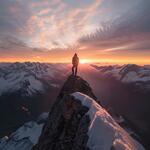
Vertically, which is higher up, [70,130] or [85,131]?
[85,131]

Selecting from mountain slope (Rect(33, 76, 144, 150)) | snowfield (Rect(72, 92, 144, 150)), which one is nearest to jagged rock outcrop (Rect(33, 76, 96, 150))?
mountain slope (Rect(33, 76, 144, 150))

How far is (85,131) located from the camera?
2414 cm

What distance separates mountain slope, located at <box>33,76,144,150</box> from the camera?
72.3ft

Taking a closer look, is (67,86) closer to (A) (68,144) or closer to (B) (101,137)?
(A) (68,144)

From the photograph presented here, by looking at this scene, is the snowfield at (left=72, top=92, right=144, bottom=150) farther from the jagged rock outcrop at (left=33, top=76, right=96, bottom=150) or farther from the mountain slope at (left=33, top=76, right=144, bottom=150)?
→ the jagged rock outcrop at (left=33, top=76, right=96, bottom=150)

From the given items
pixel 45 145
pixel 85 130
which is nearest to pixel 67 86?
pixel 45 145

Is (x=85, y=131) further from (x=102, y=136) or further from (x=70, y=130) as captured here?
(x=70, y=130)

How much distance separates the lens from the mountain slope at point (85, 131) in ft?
72.3

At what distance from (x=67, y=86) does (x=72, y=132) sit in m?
21.9

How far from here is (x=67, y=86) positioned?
4909 cm

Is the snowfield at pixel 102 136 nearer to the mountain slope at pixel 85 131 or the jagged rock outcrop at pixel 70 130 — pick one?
the mountain slope at pixel 85 131

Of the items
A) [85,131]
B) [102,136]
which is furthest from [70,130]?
[102,136]

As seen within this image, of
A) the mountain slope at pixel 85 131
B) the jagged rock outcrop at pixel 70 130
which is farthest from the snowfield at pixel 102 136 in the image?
the jagged rock outcrop at pixel 70 130

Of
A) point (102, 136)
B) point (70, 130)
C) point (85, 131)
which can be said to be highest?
point (102, 136)
